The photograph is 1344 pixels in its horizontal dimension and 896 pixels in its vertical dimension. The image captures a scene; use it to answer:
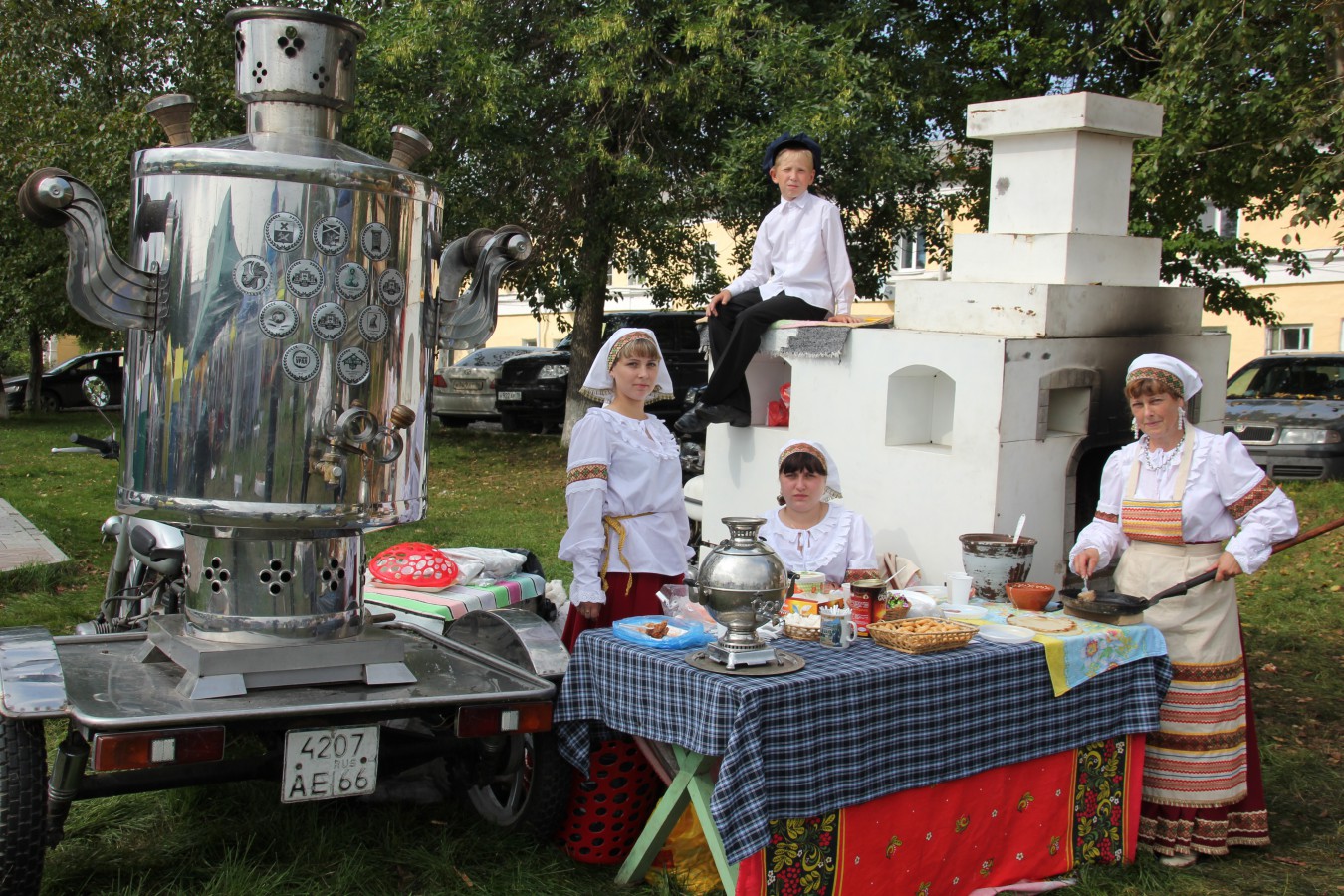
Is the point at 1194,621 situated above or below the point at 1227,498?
below

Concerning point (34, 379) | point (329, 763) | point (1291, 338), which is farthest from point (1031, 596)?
point (34, 379)

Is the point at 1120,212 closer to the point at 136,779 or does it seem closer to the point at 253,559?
the point at 253,559

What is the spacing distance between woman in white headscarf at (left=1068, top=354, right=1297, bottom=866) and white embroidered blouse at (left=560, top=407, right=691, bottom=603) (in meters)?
1.76

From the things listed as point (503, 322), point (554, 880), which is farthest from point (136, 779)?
point (503, 322)

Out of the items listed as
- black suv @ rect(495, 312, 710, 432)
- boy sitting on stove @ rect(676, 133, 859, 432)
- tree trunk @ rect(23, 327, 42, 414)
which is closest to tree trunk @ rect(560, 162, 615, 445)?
black suv @ rect(495, 312, 710, 432)

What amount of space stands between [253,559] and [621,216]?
1159 centimetres

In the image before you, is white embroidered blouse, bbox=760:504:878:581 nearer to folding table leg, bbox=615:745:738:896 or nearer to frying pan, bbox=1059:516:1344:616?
frying pan, bbox=1059:516:1344:616

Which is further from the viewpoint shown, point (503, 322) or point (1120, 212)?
point (503, 322)

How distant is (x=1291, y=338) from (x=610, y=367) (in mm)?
25727

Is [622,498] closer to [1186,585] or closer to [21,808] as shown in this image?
[1186,585]

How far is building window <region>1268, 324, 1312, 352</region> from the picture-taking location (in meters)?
26.5

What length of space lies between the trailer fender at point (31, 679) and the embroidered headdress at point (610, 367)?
206 cm

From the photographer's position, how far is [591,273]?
1528 cm

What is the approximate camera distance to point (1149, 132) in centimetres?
641
